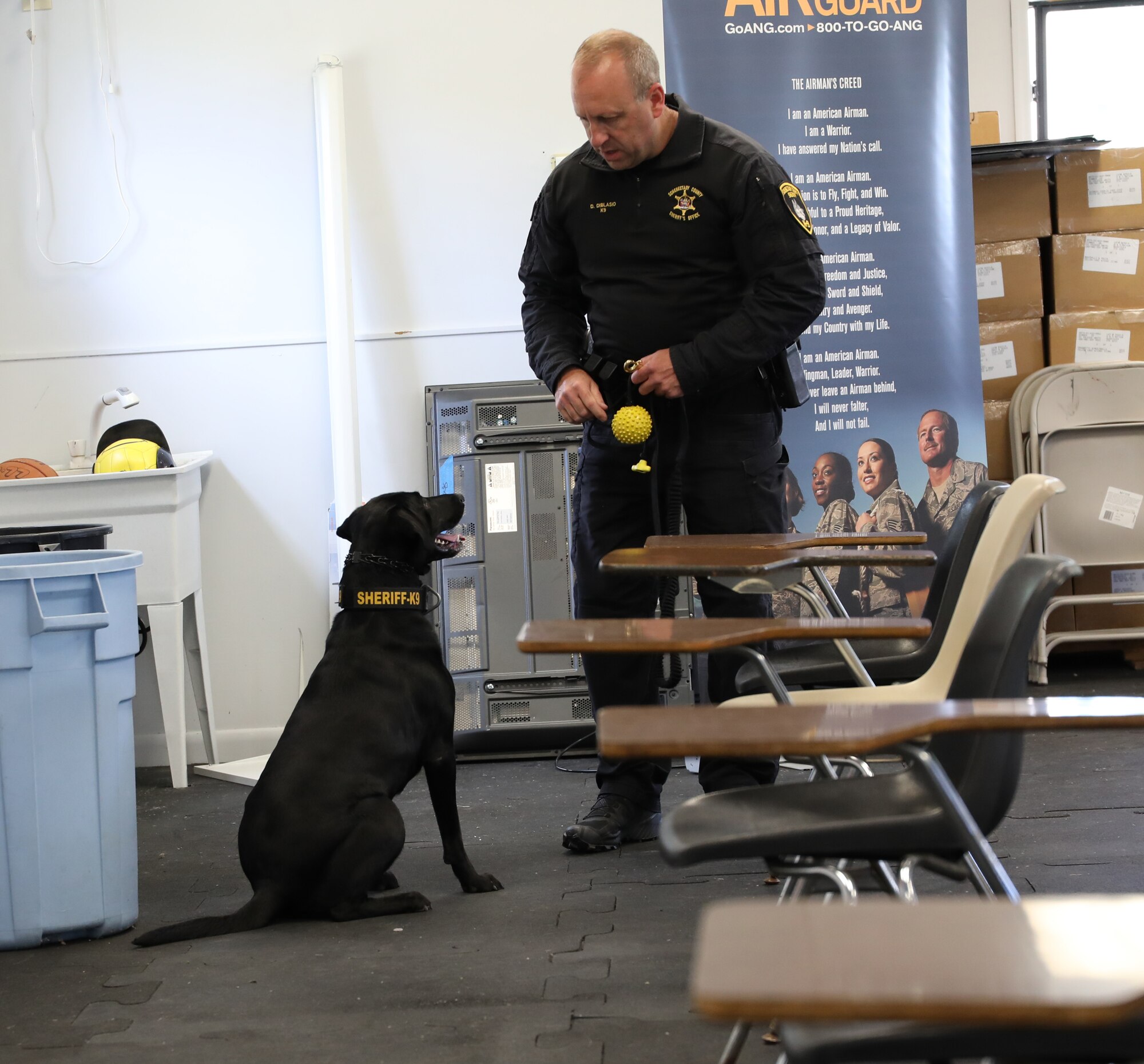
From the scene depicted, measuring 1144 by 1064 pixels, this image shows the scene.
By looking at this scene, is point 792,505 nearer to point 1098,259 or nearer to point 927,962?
point 1098,259

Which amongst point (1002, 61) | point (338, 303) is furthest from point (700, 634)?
point (1002, 61)

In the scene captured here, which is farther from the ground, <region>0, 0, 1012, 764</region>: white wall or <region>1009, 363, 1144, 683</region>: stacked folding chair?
<region>0, 0, 1012, 764</region>: white wall

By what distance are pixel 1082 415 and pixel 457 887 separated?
2996 millimetres

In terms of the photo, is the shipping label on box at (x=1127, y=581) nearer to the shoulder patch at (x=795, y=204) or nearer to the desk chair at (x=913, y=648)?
the desk chair at (x=913, y=648)

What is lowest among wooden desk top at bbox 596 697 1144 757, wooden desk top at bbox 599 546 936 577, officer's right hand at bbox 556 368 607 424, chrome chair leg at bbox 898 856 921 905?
chrome chair leg at bbox 898 856 921 905

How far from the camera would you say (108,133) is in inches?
165

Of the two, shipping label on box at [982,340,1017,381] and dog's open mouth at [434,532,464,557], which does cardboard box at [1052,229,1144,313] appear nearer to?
shipping label on box at [982,340,1017,381]

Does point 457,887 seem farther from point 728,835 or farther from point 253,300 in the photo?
point 253,300

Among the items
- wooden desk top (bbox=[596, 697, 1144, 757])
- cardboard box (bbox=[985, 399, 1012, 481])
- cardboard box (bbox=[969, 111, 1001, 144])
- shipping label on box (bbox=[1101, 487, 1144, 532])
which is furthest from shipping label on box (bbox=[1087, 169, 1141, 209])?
wooden desk top (bbox=[596, 697, 1144, 757])

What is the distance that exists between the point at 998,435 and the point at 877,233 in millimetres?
1133

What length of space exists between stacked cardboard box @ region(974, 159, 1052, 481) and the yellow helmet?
9.42ft

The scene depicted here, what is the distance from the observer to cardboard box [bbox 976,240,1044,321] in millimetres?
4578

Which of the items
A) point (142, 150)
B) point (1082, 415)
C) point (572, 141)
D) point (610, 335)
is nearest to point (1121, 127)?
point (1082, 415)

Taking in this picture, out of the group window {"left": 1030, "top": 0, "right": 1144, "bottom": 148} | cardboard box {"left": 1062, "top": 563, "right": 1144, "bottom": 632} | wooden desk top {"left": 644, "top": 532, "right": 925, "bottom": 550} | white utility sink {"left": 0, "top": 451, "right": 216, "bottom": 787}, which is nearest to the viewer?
wooden desk top {"left": 644, "top": 532, "right": 925, "bottom": 550}
